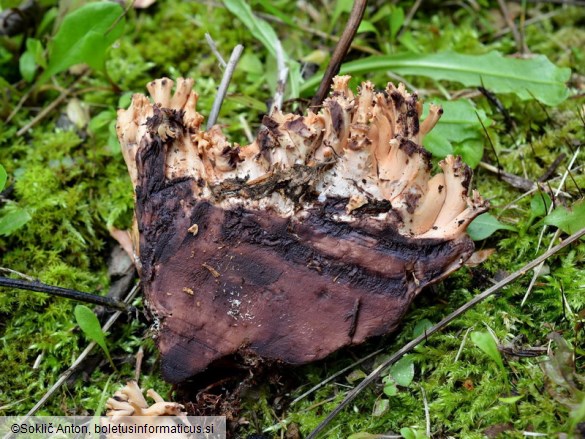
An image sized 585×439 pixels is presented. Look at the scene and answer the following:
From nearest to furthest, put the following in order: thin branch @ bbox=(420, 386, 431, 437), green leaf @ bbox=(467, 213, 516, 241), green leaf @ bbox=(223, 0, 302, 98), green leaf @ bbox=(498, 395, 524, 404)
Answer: green leaf @ bbox=(498, 395, 524, 404), thin branch @ bbox=(420, 386, 431, 437), green leaf @ bbox=(467, 213, 516, 241), green leaf @ bbox=(223, 0, 302, 98)

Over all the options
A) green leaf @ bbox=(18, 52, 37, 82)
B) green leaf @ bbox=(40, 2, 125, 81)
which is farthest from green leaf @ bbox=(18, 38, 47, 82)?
green leaf @ bbox=(40, 2, 125, 81)

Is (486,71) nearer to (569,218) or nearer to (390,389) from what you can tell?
(569,218)

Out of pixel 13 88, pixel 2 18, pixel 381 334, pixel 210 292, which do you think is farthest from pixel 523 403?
pixel 2 18

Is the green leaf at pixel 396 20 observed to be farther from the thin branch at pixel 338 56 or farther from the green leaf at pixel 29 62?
the green leaf at pixel 29 62

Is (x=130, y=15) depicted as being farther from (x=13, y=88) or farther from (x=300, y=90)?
(x=300, y=90)

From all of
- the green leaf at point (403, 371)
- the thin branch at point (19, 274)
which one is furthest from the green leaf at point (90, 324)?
the green leaf at point (403, 371)

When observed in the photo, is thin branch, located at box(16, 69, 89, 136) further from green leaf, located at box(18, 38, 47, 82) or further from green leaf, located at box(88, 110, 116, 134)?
green leaf, located at box(88, 110, 116, 134)
